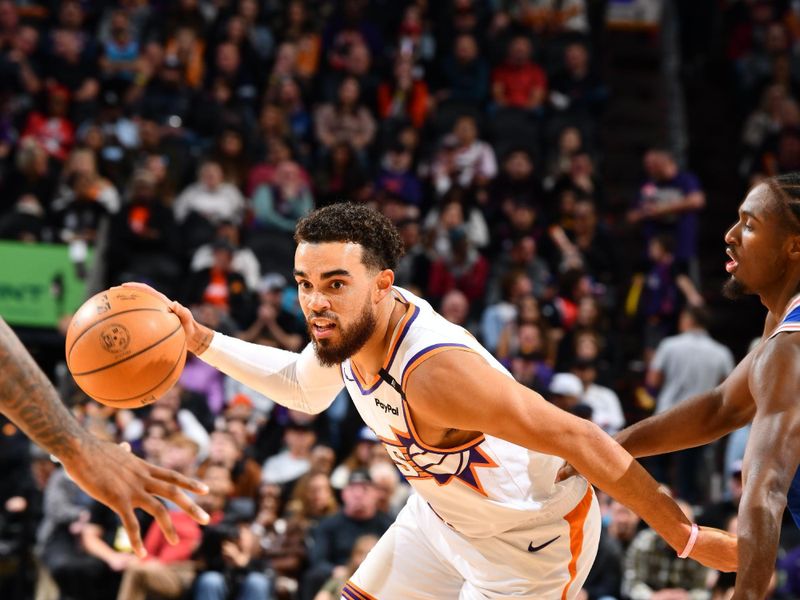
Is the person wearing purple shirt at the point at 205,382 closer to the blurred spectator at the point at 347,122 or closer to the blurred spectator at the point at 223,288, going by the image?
the blurred spectator at the point at 223,288

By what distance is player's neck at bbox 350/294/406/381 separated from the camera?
14.1 feet

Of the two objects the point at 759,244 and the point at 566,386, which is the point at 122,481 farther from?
the point at 566,386

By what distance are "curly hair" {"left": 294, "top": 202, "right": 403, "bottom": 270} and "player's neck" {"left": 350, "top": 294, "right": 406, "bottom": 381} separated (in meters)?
0.16

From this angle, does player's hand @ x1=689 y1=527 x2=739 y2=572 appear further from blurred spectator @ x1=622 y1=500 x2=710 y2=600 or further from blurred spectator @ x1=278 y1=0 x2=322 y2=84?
blurred spectator @ x1=278 y1=0 x2=322 y2=84

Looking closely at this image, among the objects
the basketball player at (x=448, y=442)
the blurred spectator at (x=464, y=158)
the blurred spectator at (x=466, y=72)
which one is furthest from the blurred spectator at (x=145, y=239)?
the basketball player at (x=448, y=442)

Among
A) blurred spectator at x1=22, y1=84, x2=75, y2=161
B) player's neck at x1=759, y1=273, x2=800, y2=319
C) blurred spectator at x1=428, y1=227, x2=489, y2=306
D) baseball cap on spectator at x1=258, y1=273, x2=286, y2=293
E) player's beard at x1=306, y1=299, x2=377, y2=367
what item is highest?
player's neck at x1=759, y1=273, x2=800, y2=319

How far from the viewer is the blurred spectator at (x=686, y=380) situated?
998 cm

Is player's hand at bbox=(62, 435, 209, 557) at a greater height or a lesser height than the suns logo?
greater

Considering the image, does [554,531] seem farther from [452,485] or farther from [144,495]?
[144,495]

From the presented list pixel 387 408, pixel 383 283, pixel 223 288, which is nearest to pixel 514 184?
pixel 223 288

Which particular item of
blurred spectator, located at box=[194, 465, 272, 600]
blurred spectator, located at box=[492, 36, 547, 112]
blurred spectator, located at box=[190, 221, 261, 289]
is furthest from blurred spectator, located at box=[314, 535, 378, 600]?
blurred spectator, located at box=[492, 36, 547, 112]

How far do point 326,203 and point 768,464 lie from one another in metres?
8.41

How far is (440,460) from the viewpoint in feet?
13.9

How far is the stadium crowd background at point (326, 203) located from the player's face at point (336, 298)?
3873 mm
